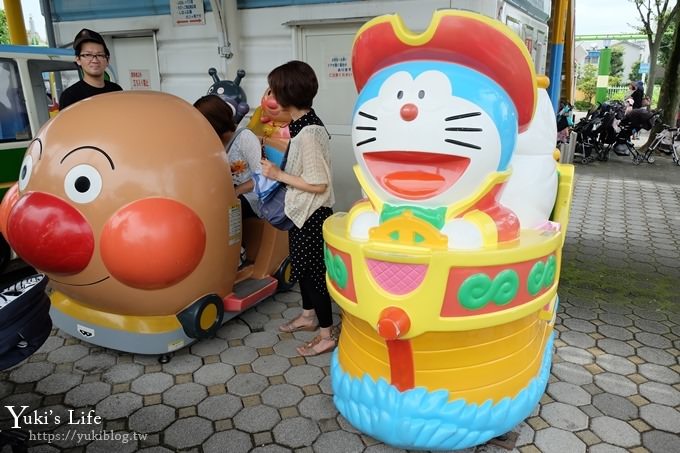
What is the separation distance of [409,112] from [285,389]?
1.61m

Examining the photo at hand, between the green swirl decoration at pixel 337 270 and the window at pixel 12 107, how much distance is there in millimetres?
3251

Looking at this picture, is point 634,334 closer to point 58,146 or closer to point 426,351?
point 426,351

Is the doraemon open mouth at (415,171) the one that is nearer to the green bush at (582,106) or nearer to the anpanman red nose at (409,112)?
the anpanman red nose at (409,112)

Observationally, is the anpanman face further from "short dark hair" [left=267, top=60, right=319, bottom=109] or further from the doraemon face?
the doraemon face

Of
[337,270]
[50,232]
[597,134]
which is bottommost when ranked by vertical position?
[597,134]

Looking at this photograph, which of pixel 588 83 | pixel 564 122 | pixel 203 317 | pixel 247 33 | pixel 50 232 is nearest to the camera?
pixel 50 232

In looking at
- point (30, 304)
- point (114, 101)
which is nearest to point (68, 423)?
point (30, 304)

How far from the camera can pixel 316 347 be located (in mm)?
3105

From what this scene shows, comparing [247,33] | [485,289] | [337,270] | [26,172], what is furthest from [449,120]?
[247,33]

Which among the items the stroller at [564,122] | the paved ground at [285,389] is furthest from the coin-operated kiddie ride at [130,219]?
the stroller at [564,122]

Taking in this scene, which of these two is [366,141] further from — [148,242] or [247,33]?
[247,33]

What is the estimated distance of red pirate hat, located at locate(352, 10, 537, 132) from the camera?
6.11ft

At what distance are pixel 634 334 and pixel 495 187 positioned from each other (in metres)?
2.07

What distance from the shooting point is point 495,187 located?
2.04m
